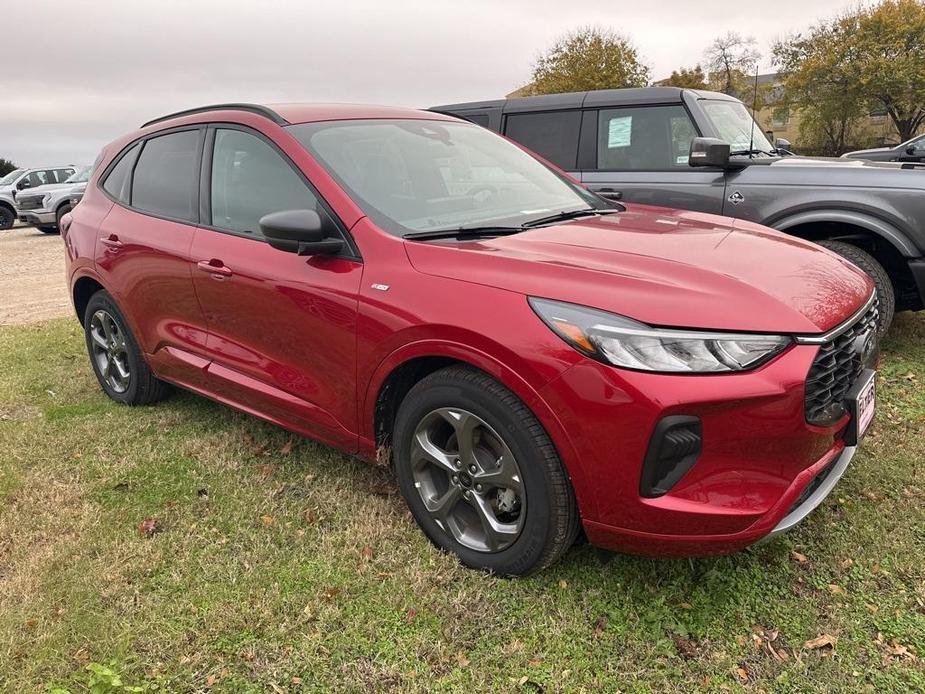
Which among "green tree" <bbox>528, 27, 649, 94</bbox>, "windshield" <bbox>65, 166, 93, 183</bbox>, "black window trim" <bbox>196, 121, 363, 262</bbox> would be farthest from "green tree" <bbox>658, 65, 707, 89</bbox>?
"black window trim" <bbox>196, 121, 363, 262</bbox>

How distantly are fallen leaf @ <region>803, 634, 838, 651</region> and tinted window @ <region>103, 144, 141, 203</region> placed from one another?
403 cm

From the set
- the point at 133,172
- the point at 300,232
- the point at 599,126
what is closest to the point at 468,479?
the point at 300,232

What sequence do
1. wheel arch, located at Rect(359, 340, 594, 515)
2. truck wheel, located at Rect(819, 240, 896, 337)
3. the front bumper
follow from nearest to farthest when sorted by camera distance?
1. the front bumper
2. wheel arch, located at Rect(359, 340, 594, 515)
3. truck wheel, located at Rect(819, 240, 896, 337)

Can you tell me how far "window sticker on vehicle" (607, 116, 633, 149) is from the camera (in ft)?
18.2

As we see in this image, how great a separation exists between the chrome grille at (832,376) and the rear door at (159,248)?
2.72 m

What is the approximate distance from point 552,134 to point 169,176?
10.5 feet

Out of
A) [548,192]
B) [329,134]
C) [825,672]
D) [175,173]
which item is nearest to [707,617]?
[825,672]

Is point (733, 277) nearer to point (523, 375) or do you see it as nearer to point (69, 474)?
point (523, 375)

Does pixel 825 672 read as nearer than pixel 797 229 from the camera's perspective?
Yes

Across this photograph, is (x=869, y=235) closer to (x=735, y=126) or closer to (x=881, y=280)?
(x=881, y=280)

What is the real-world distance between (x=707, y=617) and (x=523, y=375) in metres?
1.08

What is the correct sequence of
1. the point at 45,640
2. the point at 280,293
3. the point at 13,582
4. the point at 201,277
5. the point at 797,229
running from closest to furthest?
the point at 45,640, the point at 13,582, the point at 280,293, the point at 201,277, the point at 797,229

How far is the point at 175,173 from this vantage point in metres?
3.80

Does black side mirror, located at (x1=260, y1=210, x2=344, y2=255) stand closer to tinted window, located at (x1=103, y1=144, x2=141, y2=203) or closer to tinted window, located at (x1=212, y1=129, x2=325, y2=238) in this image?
tinted window, located at (x1=212, y1=129, x2=325, y2=238)
